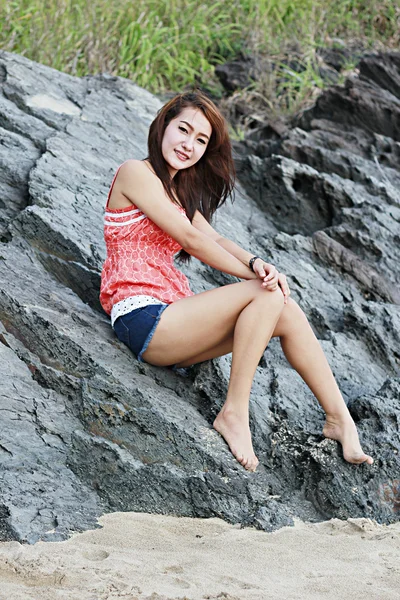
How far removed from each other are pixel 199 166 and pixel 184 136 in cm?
23

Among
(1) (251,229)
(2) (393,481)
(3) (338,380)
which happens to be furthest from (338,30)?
(2) (393,481)

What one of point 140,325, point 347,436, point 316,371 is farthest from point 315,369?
point 140,325

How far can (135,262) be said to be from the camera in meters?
3.32

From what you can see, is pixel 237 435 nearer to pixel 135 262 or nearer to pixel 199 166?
pixel 135 262

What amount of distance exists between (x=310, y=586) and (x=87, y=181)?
2.65 meters

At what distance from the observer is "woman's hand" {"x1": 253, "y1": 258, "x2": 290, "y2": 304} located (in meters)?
3.10

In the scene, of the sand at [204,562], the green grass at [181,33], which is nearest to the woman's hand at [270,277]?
the sand at [204,562]

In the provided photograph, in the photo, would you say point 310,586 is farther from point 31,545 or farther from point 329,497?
point 31,545

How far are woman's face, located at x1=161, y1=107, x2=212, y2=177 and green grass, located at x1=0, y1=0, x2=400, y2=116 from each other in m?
3.72

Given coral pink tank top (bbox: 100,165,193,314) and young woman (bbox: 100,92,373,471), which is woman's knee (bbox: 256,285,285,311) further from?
coral pink tank top (bbox: 100,165,193,314)

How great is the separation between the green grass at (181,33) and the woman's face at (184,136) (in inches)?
146

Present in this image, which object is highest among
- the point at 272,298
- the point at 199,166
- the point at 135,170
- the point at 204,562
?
the point at 199,166

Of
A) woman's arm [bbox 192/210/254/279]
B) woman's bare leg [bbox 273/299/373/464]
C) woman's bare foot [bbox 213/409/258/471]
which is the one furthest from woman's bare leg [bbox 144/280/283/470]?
woman's arm [bbox 192/210/254/279]

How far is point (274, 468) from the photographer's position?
10.7ft
